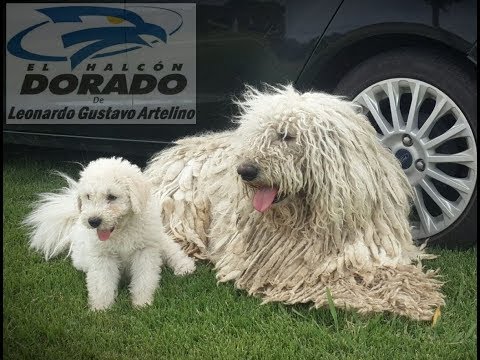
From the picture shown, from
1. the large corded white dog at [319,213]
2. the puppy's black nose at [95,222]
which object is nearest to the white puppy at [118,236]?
the puppy's black nose at [95,222]

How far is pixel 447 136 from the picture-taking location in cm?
389

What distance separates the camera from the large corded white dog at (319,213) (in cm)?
329

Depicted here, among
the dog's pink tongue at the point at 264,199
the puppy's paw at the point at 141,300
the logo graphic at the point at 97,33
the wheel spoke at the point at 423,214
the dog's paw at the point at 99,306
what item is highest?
the logo graphic at the point at 97,33

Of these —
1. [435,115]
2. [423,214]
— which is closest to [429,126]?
[435,115]

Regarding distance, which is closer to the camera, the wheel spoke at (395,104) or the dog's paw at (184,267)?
the dog's paw at (184,267)

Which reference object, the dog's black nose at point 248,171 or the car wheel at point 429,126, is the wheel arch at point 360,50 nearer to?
the car wheel at point 429,126

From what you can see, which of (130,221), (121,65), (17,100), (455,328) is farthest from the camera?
(17,100)

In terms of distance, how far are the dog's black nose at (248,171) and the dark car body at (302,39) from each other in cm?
108

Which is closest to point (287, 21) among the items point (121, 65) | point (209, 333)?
point (121, 65)

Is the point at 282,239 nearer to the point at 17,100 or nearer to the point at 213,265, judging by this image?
the point at 213,265

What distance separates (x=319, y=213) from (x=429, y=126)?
3.08 feet

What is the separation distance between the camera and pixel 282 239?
11.6 ft

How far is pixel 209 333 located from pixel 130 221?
804 mm

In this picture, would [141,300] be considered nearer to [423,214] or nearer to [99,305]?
[99,305]
